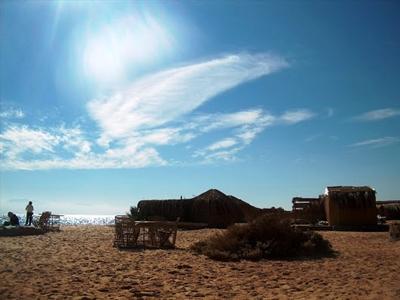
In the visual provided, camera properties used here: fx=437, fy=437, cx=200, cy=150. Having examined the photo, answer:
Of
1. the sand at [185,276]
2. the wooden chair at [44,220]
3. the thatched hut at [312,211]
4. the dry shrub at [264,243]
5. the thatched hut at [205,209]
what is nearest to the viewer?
the sand at [185,276]

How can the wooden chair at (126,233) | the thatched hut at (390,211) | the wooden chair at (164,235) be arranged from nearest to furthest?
the wooden chair at (126,233), the wooden chair at (164,235), the thatched hut at (390,211)

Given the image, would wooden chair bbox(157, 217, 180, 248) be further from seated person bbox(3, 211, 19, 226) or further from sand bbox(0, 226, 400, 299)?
seated person bbox(3, 211, 19, 226)

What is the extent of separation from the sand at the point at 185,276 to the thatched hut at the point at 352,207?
→ 11.5m

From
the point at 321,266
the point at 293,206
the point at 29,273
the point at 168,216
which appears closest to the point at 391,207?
the point at 293,206

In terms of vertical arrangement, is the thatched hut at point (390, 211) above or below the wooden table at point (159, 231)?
above

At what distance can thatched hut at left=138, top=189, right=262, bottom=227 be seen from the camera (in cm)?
2628

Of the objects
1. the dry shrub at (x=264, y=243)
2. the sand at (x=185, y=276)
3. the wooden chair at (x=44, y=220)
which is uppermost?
the wooden chair at (x=44, y=220)

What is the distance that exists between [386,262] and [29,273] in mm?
7595

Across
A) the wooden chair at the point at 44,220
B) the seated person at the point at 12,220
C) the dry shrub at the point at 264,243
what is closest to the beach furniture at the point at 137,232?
the dry shrub at the point at 264,243

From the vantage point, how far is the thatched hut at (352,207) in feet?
75.9

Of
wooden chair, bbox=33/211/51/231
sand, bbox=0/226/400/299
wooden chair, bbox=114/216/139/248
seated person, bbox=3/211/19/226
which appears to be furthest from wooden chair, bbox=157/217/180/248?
wooden chair, bbox=33/211/51/231

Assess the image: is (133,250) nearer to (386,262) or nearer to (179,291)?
(179,291)

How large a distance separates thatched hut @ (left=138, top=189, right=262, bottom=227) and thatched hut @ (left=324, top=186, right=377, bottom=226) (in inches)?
187

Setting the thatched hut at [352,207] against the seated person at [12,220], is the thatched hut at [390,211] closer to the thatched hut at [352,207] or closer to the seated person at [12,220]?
the thatched hut at [352,207]
